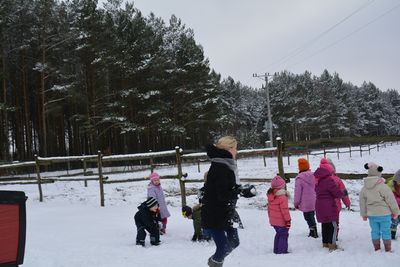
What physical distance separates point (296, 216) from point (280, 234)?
324cm

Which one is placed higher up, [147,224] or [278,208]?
[278,208]

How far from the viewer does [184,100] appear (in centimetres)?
4091

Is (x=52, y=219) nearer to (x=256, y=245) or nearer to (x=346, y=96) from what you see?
(x=256, y=245)

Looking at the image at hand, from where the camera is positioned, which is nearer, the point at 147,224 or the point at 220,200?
the point at 220,200

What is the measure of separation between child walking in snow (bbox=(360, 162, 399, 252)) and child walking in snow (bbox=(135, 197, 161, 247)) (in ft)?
11.9

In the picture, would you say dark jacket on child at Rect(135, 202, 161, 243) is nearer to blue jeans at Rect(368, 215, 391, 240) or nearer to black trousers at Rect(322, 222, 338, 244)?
black trousers at Rect(322, 222, 338, 244)

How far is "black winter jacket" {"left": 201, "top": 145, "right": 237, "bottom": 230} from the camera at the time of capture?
14.4 ft

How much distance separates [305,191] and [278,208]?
4.00 feet

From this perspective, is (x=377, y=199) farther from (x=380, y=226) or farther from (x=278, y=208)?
(x=278, y=208)

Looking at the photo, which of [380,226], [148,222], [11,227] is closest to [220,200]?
[11,227]

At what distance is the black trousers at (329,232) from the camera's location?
6.34 metres

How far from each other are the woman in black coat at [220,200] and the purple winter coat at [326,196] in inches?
97.0

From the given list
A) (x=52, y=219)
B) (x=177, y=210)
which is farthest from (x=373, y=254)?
(x=52, y=219)

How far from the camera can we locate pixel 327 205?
644 centimetres
